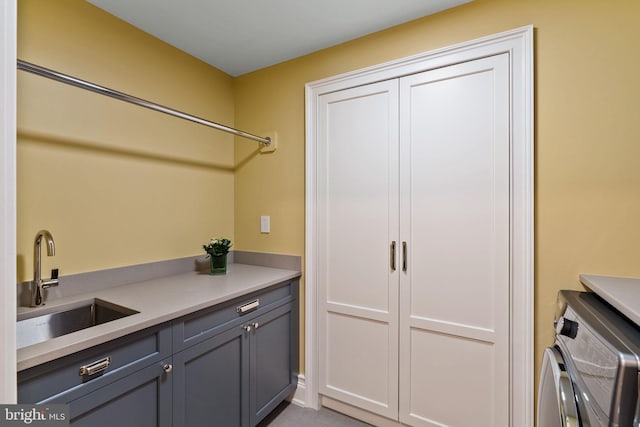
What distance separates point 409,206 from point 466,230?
32cm

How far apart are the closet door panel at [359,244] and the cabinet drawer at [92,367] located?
3.44 ft

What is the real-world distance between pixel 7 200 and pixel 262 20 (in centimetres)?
151

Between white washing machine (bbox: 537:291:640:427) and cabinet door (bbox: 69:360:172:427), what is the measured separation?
1.44m

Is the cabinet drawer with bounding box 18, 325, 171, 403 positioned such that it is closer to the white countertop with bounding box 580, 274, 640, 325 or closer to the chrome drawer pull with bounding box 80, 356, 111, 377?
the chrome drawer pull with bounding box 80, 356, 111, 377

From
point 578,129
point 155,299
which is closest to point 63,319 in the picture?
point 155,299

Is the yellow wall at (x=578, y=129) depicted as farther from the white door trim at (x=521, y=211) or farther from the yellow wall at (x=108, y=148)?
the yellow wall at (x=108, y=148)

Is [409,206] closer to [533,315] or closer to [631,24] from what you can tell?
[533,315]

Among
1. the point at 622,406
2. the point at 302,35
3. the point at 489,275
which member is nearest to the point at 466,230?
the point at 489,275

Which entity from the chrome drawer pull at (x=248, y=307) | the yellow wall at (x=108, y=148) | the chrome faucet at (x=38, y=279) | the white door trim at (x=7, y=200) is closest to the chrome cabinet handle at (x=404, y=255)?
the chrome drawer pull at (x=248, y=307)

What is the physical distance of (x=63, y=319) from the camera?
133 cm

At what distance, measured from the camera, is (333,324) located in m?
1.95

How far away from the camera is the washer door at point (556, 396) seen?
90cm

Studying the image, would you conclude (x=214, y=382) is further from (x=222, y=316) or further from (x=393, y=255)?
(x=393, y=255)

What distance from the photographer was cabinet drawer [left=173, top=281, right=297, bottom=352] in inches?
51.0
